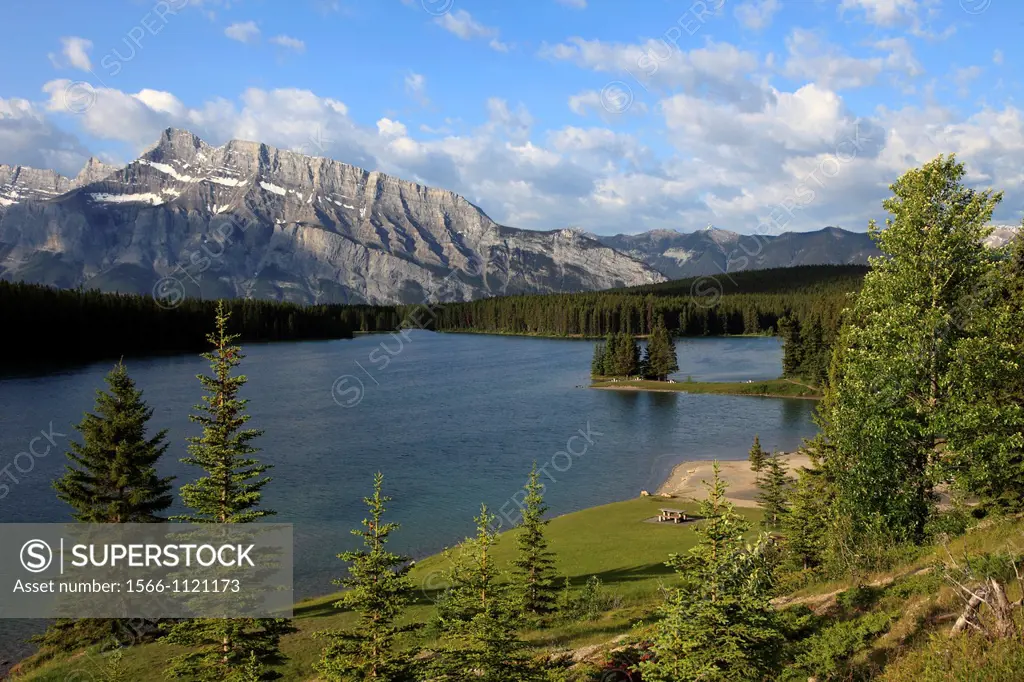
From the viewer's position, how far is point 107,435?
35.1 metres

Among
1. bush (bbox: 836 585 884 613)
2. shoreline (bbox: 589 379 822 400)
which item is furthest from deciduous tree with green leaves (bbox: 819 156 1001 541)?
shoreline (bbox: 589 379 822 400)

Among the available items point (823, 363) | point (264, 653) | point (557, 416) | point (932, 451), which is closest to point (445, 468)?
point (557, 416)

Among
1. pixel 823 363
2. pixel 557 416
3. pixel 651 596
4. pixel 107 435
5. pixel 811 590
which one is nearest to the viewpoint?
pixel 811 590

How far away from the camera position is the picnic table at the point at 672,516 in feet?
160

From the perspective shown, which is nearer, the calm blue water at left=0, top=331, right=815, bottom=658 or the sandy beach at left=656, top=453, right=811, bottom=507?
the calm blue water at left=0, top=331, right=815, bottom=658

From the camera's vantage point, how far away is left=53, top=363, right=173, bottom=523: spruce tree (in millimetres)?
34688

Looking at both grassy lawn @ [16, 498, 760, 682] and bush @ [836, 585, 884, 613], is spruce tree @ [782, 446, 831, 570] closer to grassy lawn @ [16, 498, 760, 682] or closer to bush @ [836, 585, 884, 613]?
grassy lawn @ [16, 498, 760, 682]

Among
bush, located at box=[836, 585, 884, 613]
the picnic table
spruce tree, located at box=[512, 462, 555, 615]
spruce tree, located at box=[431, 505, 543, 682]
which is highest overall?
bush, located at box=[836, 585, 884, 613]

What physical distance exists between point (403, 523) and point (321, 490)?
12.7 metres

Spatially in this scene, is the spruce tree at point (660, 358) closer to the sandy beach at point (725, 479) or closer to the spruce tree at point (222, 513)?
the sandy beach at point (725, 479)

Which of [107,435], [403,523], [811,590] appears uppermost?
[107,435]

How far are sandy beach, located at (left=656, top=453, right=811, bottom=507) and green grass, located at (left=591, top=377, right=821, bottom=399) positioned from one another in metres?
48.4

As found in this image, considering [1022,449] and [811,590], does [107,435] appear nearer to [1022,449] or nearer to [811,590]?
[811,590]

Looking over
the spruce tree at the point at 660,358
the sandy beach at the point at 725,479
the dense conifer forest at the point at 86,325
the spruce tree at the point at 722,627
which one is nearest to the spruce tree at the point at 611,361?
the spruce tree at the point at 660,358
